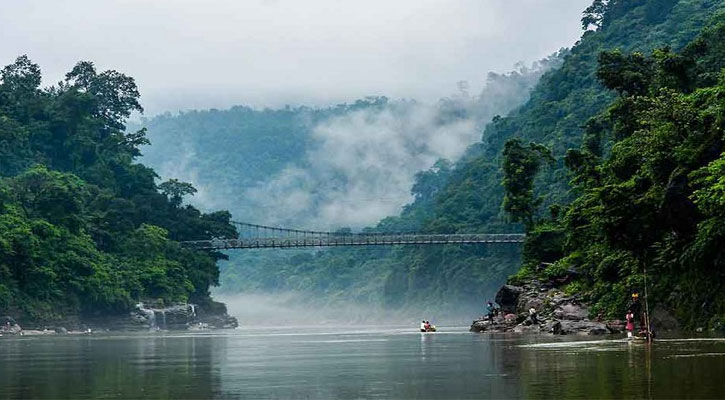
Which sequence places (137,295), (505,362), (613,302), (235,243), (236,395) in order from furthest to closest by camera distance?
(235,243) < (137,295) < (613,302) < (505,362) < (236,395)

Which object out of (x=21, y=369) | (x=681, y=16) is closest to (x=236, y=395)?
(x=21, y=369)

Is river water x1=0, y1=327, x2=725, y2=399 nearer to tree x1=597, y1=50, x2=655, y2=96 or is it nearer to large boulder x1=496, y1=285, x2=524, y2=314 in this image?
large boulder x1=496, y1=285, x2=524, y2=314

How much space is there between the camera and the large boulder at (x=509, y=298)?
80062mm

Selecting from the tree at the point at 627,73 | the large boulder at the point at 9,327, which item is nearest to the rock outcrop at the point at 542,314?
the tree at the point at 627,73

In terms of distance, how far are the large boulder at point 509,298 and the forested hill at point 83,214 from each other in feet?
187

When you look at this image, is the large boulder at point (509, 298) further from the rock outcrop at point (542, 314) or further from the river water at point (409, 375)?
the river water at point (409, 375)

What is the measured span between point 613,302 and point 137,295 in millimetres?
94980

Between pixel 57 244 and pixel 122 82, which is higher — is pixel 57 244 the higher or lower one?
the lower one

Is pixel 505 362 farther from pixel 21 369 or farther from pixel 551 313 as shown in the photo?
pixel 551 313

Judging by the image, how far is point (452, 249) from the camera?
183m

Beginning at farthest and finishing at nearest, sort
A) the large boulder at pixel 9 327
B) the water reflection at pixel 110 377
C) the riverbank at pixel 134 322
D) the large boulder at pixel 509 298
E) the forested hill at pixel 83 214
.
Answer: the forested hill at pixel 83 214 < the riverbank at pixel 134 322 < the large boulder at pixel 9 327 < the large boulder at pixel 509 298 < the water reflection at pixel 110 377

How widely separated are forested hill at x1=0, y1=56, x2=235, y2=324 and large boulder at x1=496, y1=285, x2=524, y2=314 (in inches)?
2243

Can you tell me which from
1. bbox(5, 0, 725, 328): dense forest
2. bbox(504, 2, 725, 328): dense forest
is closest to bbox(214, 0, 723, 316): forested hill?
bbox(5, 0, 725, 328): dense forest

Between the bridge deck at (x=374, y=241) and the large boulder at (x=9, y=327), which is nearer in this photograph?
the large boulder at (x=9, y=327)
